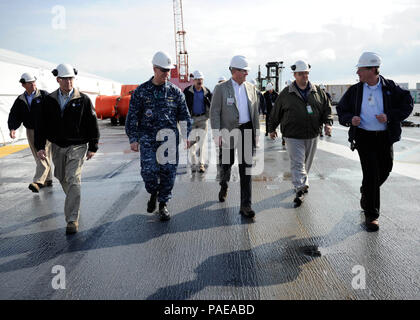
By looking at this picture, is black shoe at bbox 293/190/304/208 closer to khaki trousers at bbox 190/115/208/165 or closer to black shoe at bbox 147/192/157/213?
black shoe at bbox 147/192/157/213

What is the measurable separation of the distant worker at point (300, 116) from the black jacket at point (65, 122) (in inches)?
Answer: 112

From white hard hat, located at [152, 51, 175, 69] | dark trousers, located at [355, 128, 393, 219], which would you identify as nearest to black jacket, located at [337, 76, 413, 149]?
dark trousers, located at [355, 128, 393, 219]

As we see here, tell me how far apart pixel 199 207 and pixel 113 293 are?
2.62 m

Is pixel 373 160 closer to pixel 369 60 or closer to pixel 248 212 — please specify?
pixel 369 60

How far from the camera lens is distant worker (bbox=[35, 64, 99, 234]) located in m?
4.57

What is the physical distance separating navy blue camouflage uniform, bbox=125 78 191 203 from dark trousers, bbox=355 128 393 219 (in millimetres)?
2274

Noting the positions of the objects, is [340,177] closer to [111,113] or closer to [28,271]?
[28,271]

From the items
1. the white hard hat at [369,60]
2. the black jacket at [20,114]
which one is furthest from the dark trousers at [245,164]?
the black jacket at [20,114]

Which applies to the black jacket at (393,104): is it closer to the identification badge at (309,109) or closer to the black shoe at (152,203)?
the identification badge at (309,109)

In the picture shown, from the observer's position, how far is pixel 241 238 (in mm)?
4141

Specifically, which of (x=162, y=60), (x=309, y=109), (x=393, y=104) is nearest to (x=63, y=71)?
(x=162, y=60)

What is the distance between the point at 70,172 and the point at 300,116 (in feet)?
10.9

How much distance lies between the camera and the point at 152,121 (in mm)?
4793
